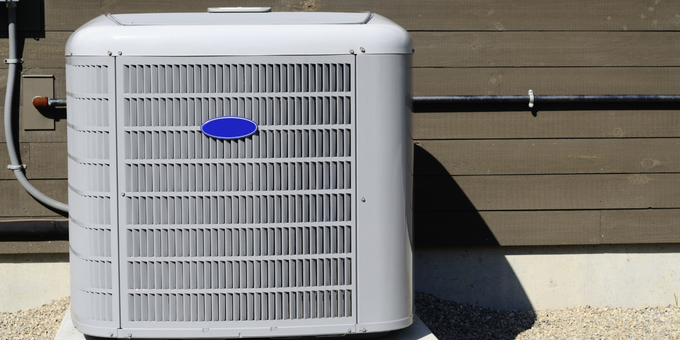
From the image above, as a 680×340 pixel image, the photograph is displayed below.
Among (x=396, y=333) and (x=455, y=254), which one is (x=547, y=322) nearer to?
(x=455, y=254)

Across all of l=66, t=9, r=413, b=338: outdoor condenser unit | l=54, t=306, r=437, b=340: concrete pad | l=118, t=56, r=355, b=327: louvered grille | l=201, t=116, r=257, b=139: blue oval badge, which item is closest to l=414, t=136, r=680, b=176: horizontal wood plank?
l=54, t=306, r=437, b=340: concrete pad

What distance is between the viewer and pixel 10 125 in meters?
2.73

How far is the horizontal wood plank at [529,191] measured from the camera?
295 centimetres

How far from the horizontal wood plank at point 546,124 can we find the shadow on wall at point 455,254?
0.15m

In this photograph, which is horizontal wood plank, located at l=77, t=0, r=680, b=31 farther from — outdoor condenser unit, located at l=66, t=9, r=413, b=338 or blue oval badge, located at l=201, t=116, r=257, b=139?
blue oval badge, located at l=201, t=116, r=257, b=139

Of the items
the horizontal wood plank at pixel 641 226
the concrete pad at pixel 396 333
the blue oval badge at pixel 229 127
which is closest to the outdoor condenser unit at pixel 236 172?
the blue oval badge at pixel 229 127

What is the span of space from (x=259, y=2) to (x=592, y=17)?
59.7 inches

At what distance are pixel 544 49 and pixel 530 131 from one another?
0.38 m

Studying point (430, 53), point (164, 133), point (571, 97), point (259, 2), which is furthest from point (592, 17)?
point (164, 133)

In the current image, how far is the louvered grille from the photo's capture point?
68.4 inches

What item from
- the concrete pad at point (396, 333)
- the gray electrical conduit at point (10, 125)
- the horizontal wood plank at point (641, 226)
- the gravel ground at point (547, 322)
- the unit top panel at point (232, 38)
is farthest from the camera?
the horizontal wood plank at point (641, 226)

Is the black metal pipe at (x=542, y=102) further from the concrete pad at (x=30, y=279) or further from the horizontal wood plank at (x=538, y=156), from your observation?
the concrete pad at (x=30, y=279)

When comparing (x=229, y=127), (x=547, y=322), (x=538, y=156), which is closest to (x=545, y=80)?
(x=538, y=156)

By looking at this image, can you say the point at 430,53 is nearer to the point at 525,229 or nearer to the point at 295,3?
the point at 295,3
